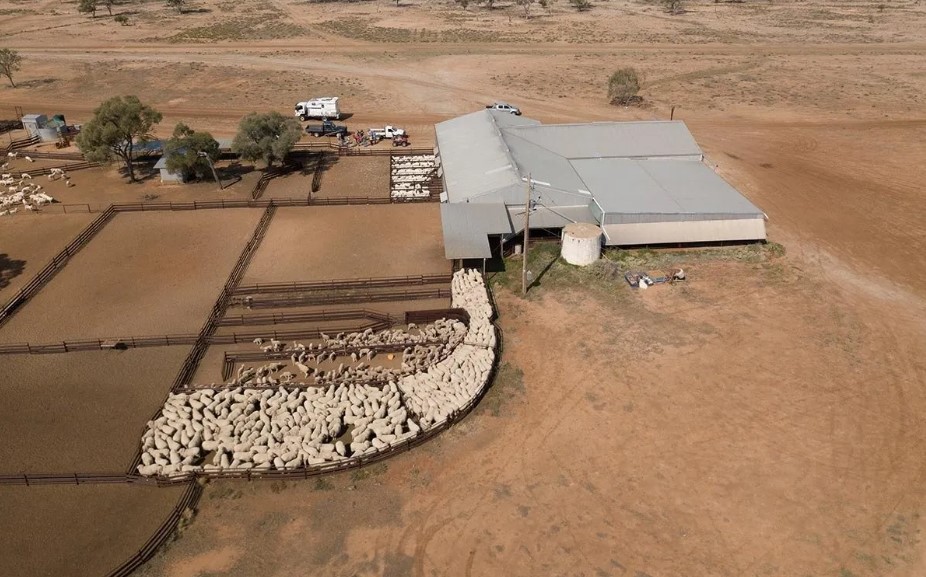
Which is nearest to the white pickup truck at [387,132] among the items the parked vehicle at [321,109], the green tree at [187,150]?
the parked vehicle at [321,109]

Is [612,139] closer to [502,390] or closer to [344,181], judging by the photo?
[344,181]

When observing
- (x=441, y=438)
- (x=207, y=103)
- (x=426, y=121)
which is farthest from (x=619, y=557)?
(x=207, y=103)

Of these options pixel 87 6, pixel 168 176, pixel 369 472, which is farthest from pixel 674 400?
pixel 87 6

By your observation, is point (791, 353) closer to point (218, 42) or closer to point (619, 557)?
point (619, 557)

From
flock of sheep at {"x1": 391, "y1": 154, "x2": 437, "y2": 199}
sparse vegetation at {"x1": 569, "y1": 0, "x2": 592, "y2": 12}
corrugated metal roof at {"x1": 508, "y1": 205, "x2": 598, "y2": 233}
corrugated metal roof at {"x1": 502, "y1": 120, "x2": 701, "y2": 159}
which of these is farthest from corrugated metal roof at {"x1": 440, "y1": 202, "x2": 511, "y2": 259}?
sparse vegetation at {"x1": 569, "y1": 0, "x2": 592, "y2": 12}

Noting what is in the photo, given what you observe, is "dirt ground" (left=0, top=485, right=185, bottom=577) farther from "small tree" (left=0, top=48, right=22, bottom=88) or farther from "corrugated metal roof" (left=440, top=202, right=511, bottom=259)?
"small tree" (left=0, top=48, right=22, bottom=88)

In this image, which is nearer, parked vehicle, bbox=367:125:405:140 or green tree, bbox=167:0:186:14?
parked vehicle, bbox=367:125:405:140
